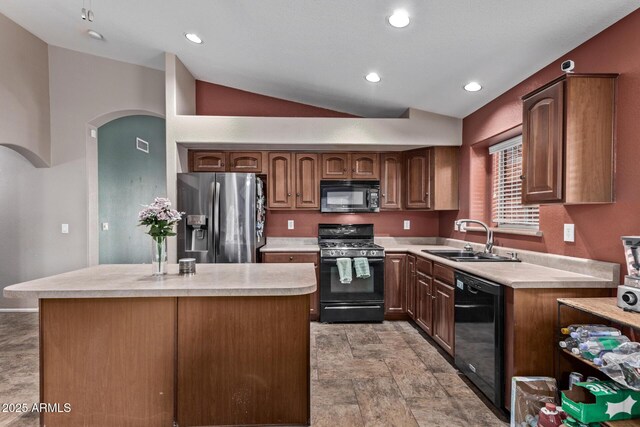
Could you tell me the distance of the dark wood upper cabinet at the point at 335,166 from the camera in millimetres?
4145

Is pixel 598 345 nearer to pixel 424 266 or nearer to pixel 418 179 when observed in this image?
pixel 424 266

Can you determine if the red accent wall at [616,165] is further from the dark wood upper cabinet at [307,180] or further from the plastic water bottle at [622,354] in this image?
the dark wood upper cabinet at [307,180]

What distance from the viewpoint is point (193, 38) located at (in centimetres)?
317

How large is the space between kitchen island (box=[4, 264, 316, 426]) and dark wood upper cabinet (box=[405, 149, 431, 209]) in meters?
2.55

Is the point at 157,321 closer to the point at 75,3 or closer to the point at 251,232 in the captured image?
the point at 251,232

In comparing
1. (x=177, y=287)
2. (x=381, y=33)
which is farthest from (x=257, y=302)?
(x=381, y=33)

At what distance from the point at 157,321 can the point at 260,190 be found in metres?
2.20

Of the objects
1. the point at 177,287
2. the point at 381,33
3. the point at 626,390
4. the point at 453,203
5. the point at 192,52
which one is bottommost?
the point at 626,390

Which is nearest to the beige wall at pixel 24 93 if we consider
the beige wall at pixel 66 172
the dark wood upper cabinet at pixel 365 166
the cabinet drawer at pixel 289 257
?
the beige wall at pixel 66 172

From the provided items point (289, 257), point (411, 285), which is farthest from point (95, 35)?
point (411, 285)

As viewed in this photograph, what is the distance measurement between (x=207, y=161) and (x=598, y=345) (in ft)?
12.6

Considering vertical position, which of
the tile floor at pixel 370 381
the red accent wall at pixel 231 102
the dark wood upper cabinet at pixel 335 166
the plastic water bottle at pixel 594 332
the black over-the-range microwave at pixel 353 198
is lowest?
the tile floor at pixel 370 381

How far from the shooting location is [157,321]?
183 centimetres

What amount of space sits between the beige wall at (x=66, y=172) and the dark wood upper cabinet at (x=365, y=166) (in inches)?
96.3
